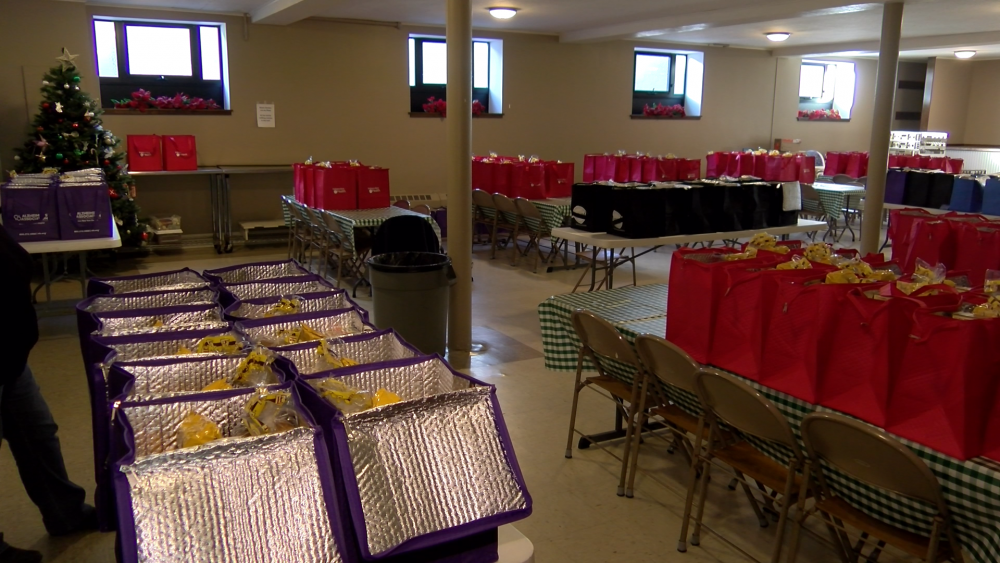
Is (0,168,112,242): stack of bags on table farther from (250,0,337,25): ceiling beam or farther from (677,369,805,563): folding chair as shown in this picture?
(677,369,805,563): folding chair

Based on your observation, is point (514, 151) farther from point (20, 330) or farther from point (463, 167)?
point (20, 330)

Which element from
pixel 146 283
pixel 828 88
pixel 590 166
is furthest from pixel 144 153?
pixel 828 88

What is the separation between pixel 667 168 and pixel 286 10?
4.45 meters

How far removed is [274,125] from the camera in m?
8.80

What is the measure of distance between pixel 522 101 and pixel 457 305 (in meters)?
6.24

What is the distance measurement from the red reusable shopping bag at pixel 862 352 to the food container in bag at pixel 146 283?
6.83 ft

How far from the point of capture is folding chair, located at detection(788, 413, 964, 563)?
1.92 metres

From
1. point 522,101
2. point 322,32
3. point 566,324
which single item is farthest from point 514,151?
point 566,324

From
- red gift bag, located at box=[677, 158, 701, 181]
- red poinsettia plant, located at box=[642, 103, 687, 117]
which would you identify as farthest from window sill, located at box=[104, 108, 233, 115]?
red poinsettia plant, located at box=[642, 103, 687, 117]

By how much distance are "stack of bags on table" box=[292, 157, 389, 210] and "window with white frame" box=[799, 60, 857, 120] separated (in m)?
9.32

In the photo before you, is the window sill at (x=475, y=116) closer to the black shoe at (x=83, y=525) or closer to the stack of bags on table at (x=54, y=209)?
the stack of bags on table at (x=54, y=209)

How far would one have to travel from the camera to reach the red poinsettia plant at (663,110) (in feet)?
38.2

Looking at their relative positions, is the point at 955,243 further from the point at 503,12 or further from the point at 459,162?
the point at 503,12

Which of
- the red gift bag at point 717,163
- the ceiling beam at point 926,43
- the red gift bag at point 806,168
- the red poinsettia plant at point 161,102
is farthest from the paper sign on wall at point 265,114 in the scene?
the ceiling beam at point 926,43
